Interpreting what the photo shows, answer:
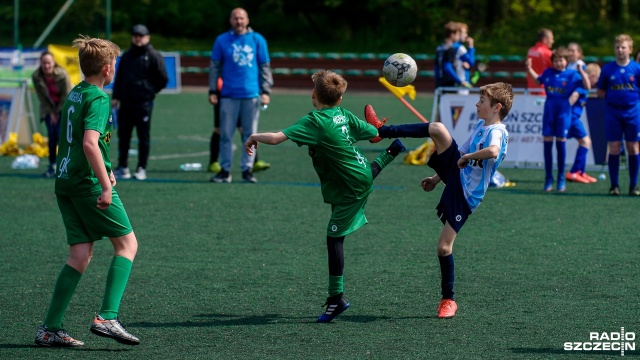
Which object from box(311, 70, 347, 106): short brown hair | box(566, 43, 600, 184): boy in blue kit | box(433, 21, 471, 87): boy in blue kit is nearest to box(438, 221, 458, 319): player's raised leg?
box(311, 70, 347, 106): short brown hair

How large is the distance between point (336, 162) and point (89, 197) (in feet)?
5.65

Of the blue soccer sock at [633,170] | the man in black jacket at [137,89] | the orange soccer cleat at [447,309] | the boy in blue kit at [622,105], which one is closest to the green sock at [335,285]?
the orange soccer cleat at [447,309]

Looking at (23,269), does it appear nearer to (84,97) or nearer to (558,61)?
(84,97)

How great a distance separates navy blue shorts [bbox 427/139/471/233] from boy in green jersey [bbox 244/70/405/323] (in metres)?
0.29

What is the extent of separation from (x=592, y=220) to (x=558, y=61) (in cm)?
305

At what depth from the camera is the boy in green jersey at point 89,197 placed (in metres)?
6.15

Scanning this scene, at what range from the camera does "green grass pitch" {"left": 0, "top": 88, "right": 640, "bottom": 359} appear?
21.3 feet

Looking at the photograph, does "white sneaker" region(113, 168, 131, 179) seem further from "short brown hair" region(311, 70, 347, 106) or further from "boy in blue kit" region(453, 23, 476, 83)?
"short brown hair" region(311, 70, 347, 106)

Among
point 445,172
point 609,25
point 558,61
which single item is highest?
point 609,25

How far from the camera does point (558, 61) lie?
13.6 meters

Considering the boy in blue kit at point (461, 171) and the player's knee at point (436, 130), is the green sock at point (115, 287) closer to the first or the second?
the boy in blue kit at point (461, 171)

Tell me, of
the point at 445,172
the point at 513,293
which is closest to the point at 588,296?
the point at 513,293

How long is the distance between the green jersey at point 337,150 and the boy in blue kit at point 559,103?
7.00 meters

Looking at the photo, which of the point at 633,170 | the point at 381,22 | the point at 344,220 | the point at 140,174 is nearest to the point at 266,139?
the point at 344,220
